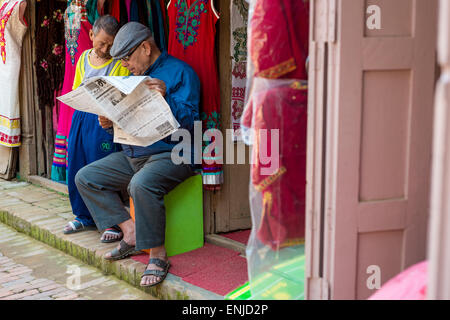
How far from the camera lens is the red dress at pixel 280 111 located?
238 centimetres

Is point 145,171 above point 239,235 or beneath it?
above

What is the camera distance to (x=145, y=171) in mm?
3449

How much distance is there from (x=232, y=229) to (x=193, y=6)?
1708mm

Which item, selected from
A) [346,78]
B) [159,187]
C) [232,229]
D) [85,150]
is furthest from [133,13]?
[346,78]

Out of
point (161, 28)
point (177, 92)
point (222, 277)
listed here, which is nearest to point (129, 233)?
point (222, 277)

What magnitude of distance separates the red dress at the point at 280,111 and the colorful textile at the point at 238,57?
4.65 feet

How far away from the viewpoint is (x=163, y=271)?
3408 millimetres

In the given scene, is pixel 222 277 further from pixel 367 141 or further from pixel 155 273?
pixel 367 141

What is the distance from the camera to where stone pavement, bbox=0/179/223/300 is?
3312 mm

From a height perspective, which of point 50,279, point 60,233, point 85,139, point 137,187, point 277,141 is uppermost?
point 277,141

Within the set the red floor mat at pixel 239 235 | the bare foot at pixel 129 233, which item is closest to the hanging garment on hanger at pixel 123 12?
the bare foot at pixel 129 233

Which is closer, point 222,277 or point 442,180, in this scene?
point 442,180

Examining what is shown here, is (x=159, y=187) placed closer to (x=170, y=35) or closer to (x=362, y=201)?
(x=170, y=35)

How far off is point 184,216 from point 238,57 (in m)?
1.23
